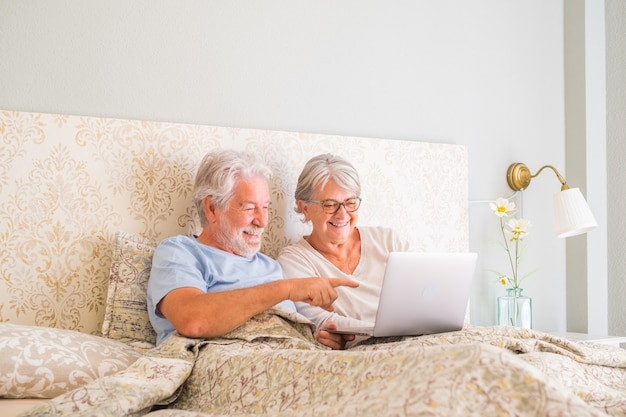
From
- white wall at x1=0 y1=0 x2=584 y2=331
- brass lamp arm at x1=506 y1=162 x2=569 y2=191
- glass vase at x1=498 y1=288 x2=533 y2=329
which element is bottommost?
glass vase at x1=498 y1=288 x2=533 y2=329

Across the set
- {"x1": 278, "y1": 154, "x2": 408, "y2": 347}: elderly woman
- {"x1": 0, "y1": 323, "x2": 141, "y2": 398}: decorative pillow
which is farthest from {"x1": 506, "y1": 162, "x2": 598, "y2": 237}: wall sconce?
{"x1": 0, "y1": 323, "x2": 141, "y2": 398}: decorative pillow

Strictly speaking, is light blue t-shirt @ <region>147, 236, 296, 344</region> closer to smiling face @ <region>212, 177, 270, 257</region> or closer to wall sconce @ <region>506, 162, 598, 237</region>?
smiling face @ <region>212, 177, 270, 257</region>

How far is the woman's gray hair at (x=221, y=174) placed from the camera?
7.45 feet

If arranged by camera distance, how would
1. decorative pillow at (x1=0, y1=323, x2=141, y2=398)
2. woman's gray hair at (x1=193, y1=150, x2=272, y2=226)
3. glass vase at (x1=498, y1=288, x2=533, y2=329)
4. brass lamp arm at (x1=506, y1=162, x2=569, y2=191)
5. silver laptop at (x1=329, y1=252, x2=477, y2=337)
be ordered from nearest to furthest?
1. decorative pillow at (x1=0, y1=323, x2=141, y2=398)
2. silver laptop at (x1=329, y1=252, x2=477, y2=337)
3. woman's gray hair at (x1=193, y1=150, x2=272, y2=226)
4. glass vase at (x1=498, y1=288, x2=533, y2=329)
5. brass lamp arm at (x1=506, y1=162, x2=569, y2=191)

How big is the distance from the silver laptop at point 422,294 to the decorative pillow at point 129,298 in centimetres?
61

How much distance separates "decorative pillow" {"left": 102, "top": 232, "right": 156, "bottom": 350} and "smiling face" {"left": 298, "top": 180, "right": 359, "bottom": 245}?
589mm

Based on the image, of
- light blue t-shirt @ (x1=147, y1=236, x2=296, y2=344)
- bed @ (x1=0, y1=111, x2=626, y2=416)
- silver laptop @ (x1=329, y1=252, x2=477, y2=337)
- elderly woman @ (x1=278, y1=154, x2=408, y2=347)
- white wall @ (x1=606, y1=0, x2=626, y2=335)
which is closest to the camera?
bed @ (x1=0, y1=111, x2=626, y2=416)

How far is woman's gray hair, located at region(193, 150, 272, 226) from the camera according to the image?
2270mm

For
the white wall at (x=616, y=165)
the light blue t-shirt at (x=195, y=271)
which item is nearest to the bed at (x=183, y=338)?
the light blue t-shirt at (x=195, y=271)

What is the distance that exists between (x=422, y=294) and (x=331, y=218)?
2.01 feet

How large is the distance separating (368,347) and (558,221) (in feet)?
4.74

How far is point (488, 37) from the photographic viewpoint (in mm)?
→ 3287

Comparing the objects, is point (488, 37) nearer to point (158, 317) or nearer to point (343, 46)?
point (343, 46)

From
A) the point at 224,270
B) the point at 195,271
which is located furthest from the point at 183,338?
the point at 224,270
